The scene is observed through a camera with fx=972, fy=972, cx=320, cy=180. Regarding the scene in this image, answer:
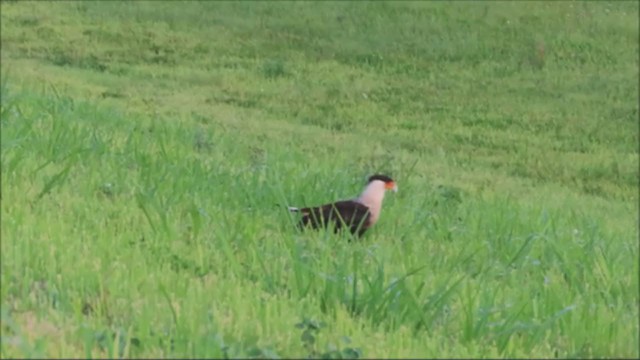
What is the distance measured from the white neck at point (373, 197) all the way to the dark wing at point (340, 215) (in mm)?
125

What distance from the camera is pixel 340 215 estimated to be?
6.19 meters

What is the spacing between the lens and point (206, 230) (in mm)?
5363

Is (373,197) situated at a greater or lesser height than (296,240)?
greater

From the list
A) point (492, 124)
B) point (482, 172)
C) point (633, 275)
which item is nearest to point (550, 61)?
point (492, 124)

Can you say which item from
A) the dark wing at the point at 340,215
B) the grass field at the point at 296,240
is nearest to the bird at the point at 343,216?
the dark wing at the point at 340,215

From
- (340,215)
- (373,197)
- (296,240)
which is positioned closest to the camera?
(296,240)

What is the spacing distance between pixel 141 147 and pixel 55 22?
20862mm

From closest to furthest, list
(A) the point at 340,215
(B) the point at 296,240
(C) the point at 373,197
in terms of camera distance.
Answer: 1. (B) the point at 296,240
2. (A) the point at 340,215
3. (C) the point at 373,197

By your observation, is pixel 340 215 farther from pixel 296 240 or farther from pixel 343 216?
pixel 296 240

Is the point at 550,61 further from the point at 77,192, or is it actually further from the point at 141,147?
the point at 77,192

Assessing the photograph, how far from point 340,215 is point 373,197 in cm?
42

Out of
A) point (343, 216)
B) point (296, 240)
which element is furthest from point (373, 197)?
point (296, 240)

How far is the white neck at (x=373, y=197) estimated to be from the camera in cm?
643

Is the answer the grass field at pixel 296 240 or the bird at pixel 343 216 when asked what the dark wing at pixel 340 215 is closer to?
the bird at pixel 343 216
